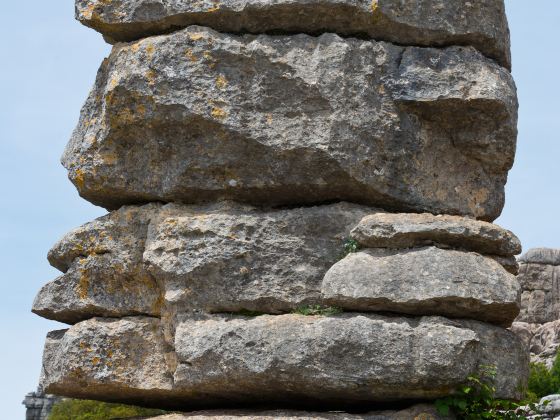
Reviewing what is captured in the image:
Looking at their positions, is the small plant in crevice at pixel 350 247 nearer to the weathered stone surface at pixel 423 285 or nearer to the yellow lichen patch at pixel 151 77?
the weathered stone surface at pixel 423 285

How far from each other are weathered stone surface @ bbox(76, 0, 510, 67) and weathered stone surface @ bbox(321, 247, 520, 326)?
206cm

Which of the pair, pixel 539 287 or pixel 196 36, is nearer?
pixel 196 36

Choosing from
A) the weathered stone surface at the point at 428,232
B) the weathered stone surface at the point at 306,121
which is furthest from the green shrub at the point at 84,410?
the weathered stone surface at the point at 428,232

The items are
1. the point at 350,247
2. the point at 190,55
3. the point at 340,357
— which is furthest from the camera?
the point at 190,55

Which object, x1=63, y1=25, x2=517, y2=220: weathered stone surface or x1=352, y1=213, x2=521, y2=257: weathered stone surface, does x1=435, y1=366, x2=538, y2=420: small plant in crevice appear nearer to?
x1=352, y1=213, x2=521, y2=257: weathered stone surface

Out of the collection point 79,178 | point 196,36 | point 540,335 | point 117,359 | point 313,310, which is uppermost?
point 540,335

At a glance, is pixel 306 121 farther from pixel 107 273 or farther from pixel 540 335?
pixel 540 335

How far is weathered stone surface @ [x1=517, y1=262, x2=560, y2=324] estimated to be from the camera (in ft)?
113

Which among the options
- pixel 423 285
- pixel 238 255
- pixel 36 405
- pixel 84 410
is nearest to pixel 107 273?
pixel 238 255

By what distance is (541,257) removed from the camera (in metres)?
34.8

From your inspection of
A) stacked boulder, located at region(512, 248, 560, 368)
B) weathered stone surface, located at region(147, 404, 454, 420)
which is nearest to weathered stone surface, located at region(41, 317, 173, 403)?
weathered stone surface, located at region(147, 404, 454, 420)

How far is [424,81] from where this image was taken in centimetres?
890

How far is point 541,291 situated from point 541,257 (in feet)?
3.77

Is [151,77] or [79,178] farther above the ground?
[151,77]
